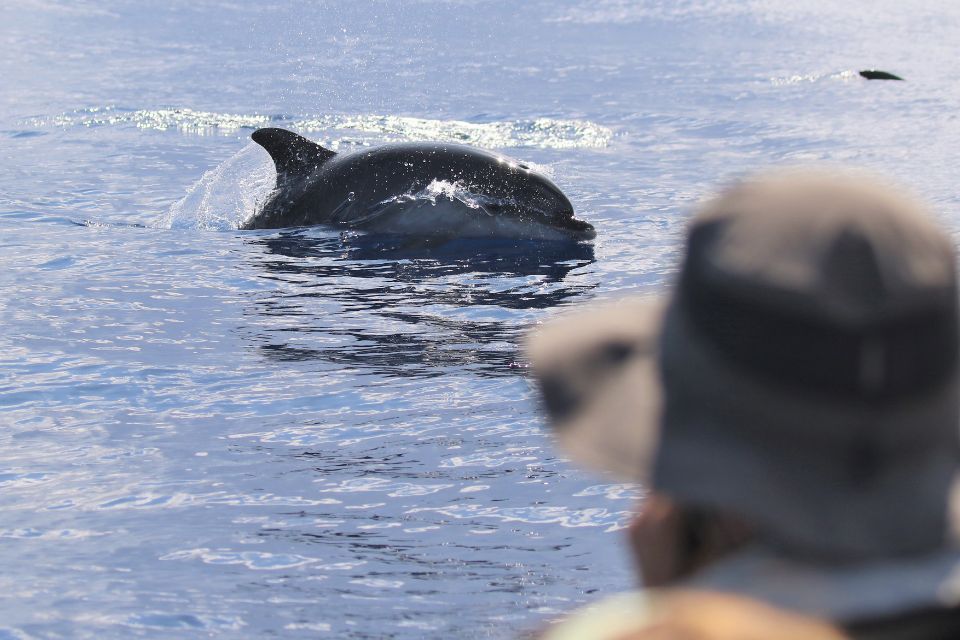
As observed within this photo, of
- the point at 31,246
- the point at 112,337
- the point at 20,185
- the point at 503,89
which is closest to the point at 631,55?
the point at 503,89

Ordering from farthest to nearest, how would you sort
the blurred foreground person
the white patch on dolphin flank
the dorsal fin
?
the dorsal fin → the white patch on dolphin flank → the blurred foreground person

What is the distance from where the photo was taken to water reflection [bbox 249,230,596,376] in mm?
6441

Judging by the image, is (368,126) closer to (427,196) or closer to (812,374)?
(427,196)

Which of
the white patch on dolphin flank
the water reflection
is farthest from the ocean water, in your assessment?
the white patch on dolphin flank

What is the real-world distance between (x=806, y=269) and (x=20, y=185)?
35.9 feet

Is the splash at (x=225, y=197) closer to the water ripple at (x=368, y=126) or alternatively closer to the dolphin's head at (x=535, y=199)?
the dolphin's head at (x=535, y=199)

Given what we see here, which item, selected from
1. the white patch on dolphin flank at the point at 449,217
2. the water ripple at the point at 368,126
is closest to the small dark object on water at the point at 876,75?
the water ripple at the point at 368,126


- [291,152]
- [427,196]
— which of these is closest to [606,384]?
[427,196]

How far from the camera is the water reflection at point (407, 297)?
644cm

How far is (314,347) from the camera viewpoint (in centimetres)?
651

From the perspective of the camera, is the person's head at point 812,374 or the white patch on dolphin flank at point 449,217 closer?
the person's head at point 812,374

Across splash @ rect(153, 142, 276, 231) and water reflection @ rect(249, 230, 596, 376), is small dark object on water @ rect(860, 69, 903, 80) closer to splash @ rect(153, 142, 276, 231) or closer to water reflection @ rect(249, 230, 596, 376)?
splash @ rect(153, 142, 276, 231)

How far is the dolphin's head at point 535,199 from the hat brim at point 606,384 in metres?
7.85

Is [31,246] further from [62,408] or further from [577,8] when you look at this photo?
[577,8]
